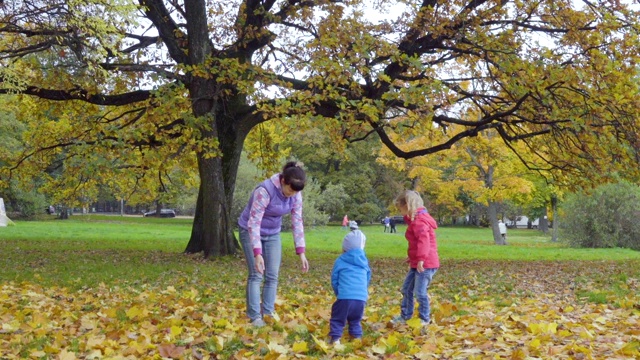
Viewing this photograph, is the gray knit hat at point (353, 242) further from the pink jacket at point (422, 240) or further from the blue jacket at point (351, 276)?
the pink jacket at point (422, 240)

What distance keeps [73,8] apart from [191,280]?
4873 millimetres

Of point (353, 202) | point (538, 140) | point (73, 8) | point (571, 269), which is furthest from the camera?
point (353, 202)

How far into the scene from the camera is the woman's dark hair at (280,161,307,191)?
633 centimetres

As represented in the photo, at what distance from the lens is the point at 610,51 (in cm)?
1337

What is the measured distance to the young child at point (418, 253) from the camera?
22.6ft

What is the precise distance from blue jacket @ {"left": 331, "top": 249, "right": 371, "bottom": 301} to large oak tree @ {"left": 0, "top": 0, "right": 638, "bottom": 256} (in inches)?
263

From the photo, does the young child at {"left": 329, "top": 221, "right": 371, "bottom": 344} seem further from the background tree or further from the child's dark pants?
the background tree

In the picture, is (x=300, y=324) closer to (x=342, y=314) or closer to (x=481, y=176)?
(x=342, y=314)

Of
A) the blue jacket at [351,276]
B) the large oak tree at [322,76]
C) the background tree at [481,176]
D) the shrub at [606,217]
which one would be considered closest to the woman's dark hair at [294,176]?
the blue jacket at [351,276]

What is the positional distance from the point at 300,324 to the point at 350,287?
0.84 m

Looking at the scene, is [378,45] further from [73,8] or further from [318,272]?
[73,8]

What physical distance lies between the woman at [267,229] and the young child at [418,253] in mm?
1166

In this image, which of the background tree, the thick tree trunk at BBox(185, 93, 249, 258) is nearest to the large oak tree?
the thick tree trunk at BBox(185, 93, 249, 258)

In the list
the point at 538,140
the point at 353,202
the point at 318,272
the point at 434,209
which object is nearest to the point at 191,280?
the point at 318,272
